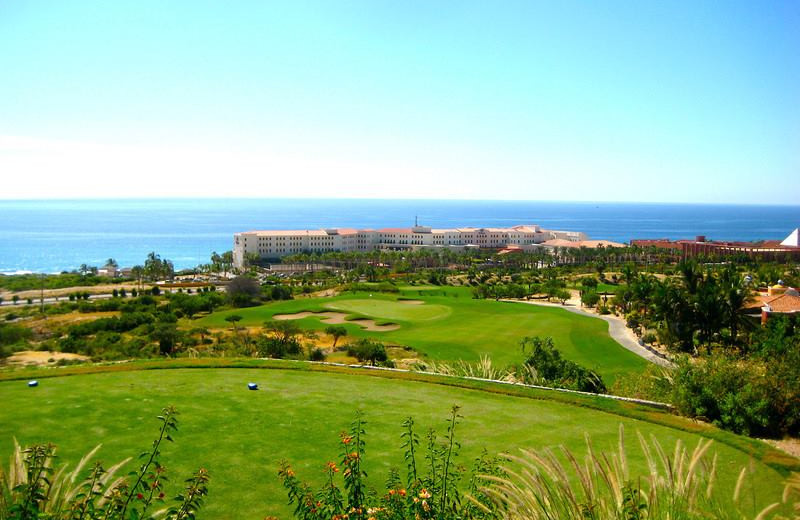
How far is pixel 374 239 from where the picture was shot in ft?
400

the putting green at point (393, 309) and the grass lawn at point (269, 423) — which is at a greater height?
the grass lawn at point (269, 423)

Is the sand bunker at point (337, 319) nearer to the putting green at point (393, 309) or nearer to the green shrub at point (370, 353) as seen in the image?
the putting green at point (393, 309)

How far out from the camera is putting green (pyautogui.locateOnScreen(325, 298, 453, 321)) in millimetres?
41625

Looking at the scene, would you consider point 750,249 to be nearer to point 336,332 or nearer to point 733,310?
point 733,310

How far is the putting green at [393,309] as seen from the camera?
1639 inches

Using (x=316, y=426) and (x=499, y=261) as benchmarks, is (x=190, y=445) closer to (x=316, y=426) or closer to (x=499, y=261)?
(x=316, y=426)

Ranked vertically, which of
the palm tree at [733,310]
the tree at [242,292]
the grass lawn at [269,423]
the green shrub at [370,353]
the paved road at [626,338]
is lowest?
the tree at [242,292]

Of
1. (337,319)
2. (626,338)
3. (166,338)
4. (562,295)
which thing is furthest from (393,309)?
(166,338)

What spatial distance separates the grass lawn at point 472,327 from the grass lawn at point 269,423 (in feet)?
46.2

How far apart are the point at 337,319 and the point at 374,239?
82.0 m

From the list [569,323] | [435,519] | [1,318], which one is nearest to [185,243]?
[1,318]

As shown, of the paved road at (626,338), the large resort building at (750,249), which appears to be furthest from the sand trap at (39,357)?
the large resort building at (750,249)

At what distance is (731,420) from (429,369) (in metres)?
8.37

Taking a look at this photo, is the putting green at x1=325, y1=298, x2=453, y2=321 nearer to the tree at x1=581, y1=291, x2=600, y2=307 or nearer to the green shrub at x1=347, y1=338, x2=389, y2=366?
the tree at x1=581, y1=291, x2=600, y2=307
